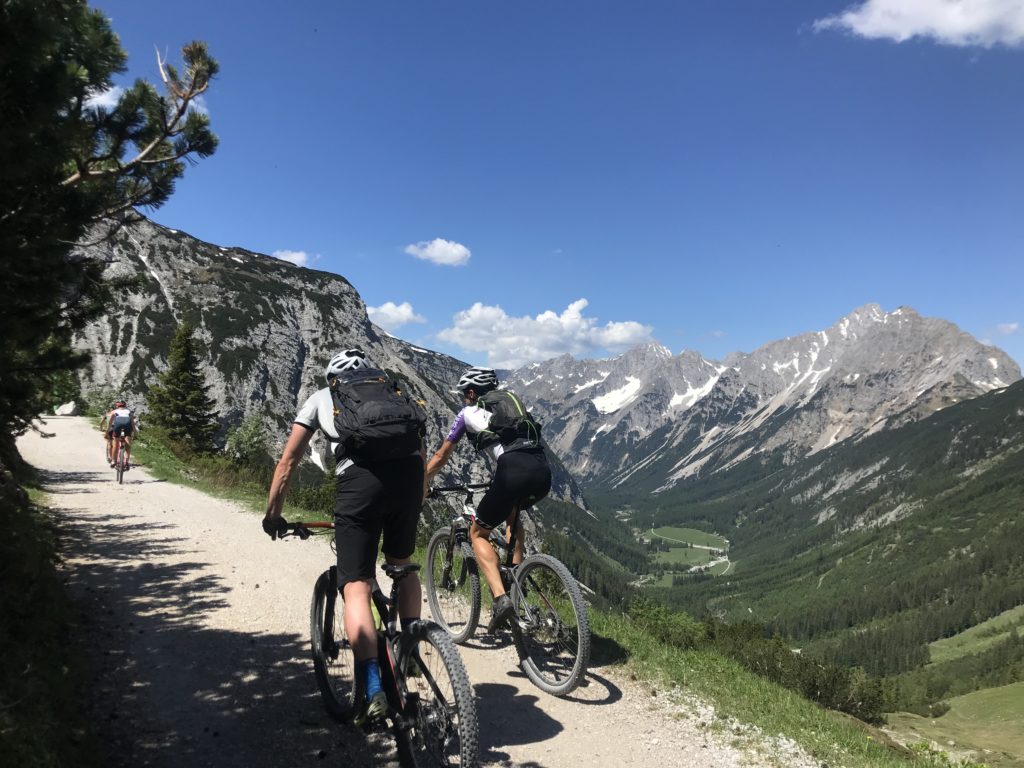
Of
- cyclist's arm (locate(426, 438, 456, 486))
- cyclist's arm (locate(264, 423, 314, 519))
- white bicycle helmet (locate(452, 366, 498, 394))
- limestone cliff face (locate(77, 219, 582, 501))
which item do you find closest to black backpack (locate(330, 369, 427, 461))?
cyclist's arm (locate(264, 423, 314, 519))

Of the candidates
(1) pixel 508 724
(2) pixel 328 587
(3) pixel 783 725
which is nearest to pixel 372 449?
(2) pixel 328 587

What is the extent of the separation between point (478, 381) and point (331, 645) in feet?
11.8

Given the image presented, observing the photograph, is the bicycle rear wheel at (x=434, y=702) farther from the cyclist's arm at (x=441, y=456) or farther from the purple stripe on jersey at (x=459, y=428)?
the purple stripe on jersey at (x=459, y=428)

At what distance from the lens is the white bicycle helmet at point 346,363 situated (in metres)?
5.86

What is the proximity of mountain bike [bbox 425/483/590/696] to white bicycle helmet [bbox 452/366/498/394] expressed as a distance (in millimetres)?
1384

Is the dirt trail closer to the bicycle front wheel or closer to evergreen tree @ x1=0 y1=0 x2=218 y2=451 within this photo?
the bicycle front wheel

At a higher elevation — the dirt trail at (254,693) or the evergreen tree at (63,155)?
the evergreen tree at (63,155)

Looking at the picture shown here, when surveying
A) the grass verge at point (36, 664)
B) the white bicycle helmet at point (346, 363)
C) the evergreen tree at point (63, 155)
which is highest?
the evergreen tree at point (63, 155)

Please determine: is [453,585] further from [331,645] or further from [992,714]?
[992,714]

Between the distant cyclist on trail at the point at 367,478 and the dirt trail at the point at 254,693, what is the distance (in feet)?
4.60

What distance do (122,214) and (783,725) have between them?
1122 cm

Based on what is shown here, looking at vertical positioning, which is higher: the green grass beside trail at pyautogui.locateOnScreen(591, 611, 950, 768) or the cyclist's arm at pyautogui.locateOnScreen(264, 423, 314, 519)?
the cyclist's arm at pyautogui.locateOnScreen(264, 423, 314, 519)

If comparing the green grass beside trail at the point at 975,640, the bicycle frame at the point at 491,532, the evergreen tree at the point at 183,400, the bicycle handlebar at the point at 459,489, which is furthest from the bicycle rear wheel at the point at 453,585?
the green grass beside trail at the point at 975,640

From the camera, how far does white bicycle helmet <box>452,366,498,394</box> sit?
802cm
